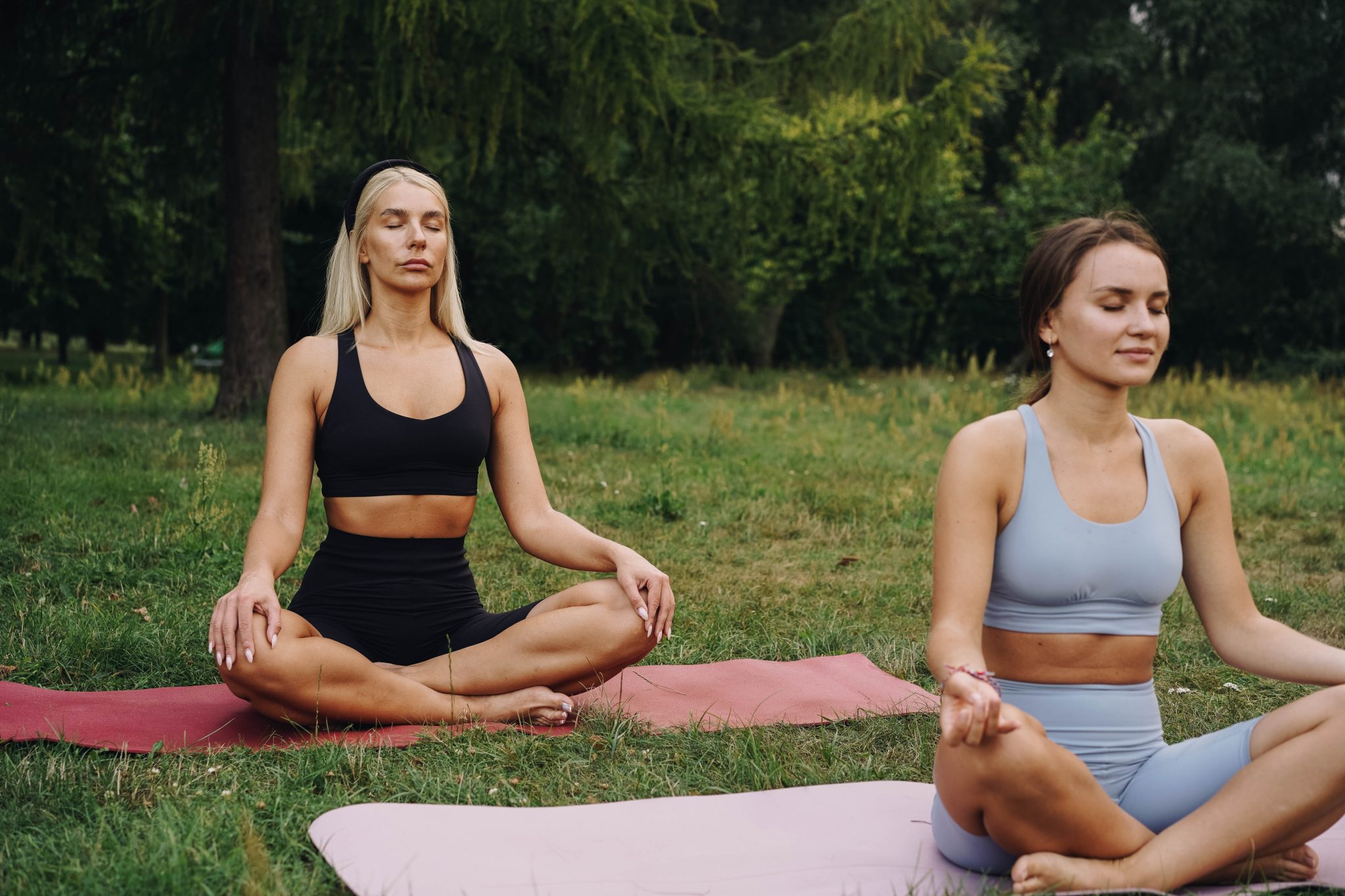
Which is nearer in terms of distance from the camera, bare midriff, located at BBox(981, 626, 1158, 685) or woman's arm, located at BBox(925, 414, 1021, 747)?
woman's arm, located at BBox(925, 414, 1021, 747)

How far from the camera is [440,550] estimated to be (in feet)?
11.0

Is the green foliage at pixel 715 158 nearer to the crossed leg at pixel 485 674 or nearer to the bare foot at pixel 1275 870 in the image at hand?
the crossed leg at pixel 485 674

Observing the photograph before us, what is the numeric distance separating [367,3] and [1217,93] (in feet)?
54.2

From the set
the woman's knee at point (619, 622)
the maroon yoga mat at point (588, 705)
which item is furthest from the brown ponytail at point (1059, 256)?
the maroon yoga mat at point (588, 705)

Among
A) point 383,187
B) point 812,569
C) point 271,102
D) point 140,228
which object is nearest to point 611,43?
point 271,102

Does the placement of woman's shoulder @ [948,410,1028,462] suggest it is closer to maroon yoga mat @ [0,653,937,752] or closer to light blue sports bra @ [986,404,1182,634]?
light blue sports bra @ [986,404,1182,634]

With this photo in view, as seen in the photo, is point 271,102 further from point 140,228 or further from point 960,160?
point 960,160

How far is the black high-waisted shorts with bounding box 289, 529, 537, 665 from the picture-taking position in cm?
326

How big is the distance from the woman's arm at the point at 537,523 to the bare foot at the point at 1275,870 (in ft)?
4.53

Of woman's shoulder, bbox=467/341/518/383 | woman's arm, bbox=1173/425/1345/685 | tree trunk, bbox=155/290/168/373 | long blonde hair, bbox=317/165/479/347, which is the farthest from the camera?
tree trunk, bbox=155/290/168/373

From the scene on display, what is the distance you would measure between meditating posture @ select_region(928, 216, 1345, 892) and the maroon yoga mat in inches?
44.5

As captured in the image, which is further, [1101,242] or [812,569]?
[812,569]

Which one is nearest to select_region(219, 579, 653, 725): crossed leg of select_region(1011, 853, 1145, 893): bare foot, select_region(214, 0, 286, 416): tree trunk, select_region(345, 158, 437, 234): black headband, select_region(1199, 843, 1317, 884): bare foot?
select_region(345, 158, 437, 234): black headband

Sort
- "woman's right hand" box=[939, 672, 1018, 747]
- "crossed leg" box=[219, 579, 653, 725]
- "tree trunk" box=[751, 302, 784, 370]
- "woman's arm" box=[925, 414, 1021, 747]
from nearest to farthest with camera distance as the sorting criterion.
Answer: "woman's right hand" box=[939, 672, 1018, 747] → "woman's arm" box=[925, 414, 1021, 747] → "crossed leg" box=[219, 579, 653, 725] → "tree trunk" box=[751, 302, 784, 370]
